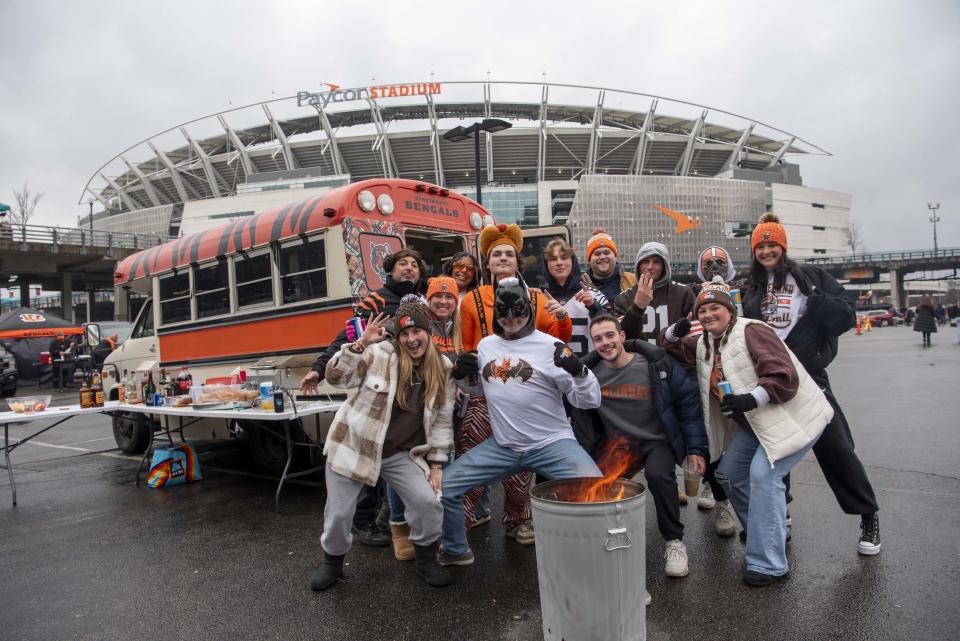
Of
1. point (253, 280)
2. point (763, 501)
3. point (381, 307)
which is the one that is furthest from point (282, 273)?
point (763, 501)

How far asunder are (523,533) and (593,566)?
1751 millimetres

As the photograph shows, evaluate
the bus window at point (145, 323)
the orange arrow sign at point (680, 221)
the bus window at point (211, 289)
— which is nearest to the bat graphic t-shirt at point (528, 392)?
the bus window at point (211, 289)

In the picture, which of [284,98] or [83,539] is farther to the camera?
[284,98]

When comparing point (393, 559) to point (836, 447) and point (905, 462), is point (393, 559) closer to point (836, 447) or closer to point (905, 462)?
point (836, 447)

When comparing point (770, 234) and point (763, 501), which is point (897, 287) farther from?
point (763, 501)

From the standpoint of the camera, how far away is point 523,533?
4.09 meters

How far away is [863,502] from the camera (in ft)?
11.6

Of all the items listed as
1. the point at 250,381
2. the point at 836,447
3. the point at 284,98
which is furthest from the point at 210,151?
the point at 836,447

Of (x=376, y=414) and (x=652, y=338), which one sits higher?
(x=652, y=338)

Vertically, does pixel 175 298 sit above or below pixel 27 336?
above

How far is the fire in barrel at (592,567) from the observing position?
7.84ft

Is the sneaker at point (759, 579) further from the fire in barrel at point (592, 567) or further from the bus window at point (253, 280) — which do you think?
the bus window at point (253, 280)

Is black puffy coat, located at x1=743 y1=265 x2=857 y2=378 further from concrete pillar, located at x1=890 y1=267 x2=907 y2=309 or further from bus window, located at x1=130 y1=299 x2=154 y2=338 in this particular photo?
concrete pillar, located at x1=890 y1=267 x2=907 y2=309

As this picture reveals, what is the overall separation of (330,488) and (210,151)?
6373cm
